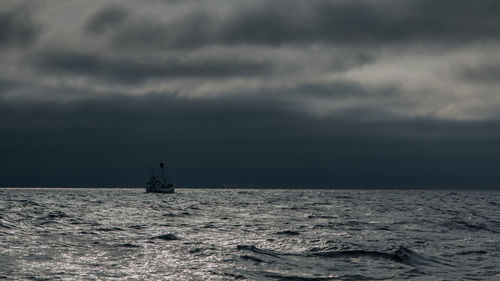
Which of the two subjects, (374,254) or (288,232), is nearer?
(374,254)

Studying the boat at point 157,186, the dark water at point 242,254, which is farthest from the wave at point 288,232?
the boat at point 157,186

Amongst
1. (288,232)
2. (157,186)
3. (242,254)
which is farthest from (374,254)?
(157,186)

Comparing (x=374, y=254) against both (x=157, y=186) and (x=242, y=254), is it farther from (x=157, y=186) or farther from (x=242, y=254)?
(x=157, y=186)

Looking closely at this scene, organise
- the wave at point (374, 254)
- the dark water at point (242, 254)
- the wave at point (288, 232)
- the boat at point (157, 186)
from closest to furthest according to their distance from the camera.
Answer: the dark water at point (242, 254)
the wave at point (374, 254)
the wave at point (288, 232)
the boat at point (157, 186)

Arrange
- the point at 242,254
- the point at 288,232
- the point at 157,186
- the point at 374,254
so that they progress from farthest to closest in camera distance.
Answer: the point at 157,186 < the point at 288,232 < the point at 374,254 < the point at 242,254

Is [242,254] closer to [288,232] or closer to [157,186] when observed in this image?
[288,232]

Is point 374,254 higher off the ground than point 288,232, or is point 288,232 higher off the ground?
point 374,254

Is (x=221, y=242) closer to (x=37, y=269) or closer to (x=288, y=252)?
(x=288, y=252)

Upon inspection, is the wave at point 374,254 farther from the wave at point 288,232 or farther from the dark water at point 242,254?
the wave at point 288,232

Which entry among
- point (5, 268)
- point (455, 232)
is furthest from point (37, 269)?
point (455, 232)

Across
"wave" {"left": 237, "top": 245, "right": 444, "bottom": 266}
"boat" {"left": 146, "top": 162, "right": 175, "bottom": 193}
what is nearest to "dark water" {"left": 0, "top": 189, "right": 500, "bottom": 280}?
"wave" {"left": 237, "top": 245, "right": 444, "bottom": 266}

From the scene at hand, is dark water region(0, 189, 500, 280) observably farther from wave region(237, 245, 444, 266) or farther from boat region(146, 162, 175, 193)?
boat region(146, 162, 175, 193)

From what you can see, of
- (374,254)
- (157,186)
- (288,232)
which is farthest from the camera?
(157,186)

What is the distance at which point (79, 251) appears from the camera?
18.6m
